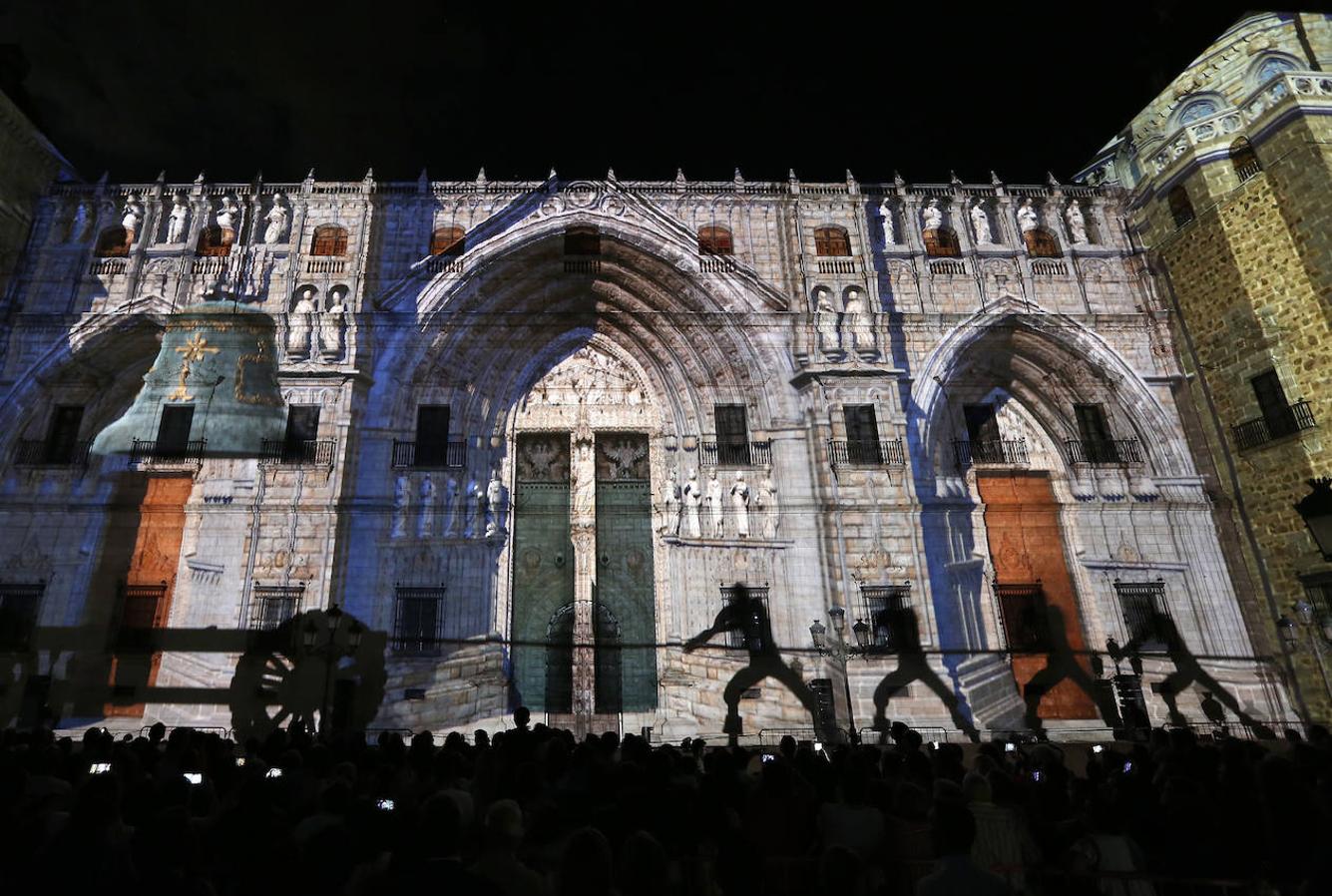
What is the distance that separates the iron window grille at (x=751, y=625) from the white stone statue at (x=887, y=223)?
9.92 meters

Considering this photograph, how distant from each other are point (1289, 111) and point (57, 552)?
96.2 ft

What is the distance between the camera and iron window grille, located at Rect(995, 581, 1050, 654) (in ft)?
52.2

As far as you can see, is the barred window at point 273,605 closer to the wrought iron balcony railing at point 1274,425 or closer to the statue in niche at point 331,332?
the statue in niche at point 331,332

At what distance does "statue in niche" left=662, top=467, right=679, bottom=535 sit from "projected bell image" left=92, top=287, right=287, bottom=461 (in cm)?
921

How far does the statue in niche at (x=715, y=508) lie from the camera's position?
642 inches

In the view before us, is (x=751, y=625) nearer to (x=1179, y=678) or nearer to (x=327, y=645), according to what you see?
(x=327, y=645)

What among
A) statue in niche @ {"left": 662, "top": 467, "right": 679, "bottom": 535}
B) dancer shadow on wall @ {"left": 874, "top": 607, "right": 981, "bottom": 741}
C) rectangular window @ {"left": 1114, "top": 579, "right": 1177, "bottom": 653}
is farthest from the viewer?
statue in niche @ {"left": 662, "top": 467, "right": 679, "bottom": 535}

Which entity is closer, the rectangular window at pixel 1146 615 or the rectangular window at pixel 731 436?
the rectangular window at pixel 1146 615

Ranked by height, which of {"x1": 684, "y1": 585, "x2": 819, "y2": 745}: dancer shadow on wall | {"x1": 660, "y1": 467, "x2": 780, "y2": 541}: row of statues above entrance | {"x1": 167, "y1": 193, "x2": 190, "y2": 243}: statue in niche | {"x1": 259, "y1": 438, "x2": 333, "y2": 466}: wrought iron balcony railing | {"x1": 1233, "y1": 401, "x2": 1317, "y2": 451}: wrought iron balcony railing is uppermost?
{"x1": 167, "y1": 193, "x2": 190, "y2": 243}: statue in niche

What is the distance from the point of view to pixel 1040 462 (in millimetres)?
17781

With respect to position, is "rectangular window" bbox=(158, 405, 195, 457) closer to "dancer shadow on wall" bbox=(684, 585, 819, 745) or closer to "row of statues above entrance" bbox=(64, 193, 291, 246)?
"row of statues above entrance" bbox=(64, 193, 291, 246)

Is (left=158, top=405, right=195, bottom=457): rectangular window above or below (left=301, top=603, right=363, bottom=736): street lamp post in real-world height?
above

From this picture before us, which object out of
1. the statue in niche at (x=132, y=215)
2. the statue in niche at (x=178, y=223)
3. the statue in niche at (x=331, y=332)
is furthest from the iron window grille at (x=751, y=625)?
the statue in niche at (x=132, y=215)

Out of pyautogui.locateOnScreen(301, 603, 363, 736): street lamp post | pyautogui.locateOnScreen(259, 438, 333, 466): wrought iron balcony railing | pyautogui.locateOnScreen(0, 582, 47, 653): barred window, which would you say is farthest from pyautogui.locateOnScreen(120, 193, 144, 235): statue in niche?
pyautogui.locateOnScreen(301, 603, 363, 736): street lamp post
